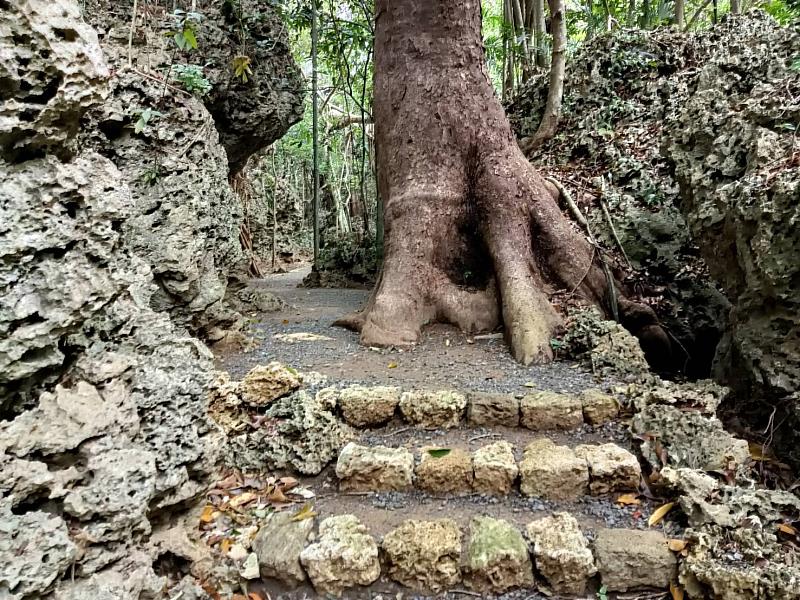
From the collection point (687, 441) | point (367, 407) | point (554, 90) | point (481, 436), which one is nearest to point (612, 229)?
point (554, 90)

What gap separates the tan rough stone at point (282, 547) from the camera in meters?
2.07

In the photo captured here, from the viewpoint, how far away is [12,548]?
1.30 meters

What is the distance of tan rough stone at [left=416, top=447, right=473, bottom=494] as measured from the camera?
2.42 m

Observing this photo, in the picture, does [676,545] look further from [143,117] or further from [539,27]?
[539,27]

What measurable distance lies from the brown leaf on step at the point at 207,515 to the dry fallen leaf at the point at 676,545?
6.48 ft

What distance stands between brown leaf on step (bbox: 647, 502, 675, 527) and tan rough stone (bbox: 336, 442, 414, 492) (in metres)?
1.07

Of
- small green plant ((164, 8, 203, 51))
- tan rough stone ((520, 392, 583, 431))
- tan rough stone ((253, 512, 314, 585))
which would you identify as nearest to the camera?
tan rough stone ((253, 512, 314, 585))

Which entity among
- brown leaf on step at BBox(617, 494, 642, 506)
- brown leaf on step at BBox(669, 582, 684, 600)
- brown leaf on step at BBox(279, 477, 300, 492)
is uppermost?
brown leaf on step at BBox(617, 494, 642, 506)

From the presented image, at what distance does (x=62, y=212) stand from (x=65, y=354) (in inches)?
19.8

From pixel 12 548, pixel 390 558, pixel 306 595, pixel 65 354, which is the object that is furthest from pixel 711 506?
pixel 65 354

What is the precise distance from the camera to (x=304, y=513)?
232 cm

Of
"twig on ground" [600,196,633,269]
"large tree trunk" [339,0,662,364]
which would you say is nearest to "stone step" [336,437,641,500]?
"large tree trunk" [339,0,662,364]

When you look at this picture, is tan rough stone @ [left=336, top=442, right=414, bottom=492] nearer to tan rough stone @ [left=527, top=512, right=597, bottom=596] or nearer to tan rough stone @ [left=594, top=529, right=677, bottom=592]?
tan rough stone @ [left=527, top=512, right=597, bottom=596]

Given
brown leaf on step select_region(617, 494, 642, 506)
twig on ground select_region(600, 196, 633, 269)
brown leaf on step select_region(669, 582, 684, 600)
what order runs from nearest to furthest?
brown leaf on step select_region(669, 582, 684, 600), brown leaf on step select_region(617, 494, 642, 506), twig on ground select_region(600, 196, 633, 269)
